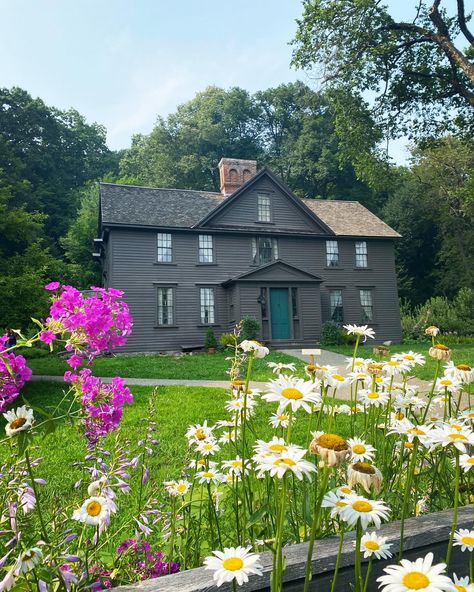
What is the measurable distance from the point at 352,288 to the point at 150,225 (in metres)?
12.2

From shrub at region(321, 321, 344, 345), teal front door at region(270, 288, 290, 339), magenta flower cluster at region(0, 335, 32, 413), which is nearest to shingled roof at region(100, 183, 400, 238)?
teal front door at region(270, 288, 290, 339)

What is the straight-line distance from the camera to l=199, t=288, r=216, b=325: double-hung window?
71.9 ft

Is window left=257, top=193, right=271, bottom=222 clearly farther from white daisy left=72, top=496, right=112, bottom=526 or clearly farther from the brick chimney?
white daisy left=72, top=496, right=112, bottom=526

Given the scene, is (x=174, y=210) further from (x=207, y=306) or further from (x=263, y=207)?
(x=207, y=306)

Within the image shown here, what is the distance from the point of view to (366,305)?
24.9 m

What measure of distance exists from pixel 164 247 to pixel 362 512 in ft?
69.4

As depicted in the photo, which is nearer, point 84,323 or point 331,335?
point 84,323

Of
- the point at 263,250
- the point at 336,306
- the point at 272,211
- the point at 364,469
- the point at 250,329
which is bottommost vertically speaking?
the point at 250,329

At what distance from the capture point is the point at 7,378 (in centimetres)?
167

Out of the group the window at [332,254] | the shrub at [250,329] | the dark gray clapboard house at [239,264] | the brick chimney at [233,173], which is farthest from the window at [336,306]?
the brick chimney at [233,173]

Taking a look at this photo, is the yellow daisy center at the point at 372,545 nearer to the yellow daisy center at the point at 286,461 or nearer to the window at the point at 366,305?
the yellow daisy center at the point at 286,461

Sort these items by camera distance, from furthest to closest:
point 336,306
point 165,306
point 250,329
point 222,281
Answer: point 336,306
point 222,281
point 165,306
point 250,329

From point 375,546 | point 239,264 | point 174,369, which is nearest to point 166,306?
point 239,264

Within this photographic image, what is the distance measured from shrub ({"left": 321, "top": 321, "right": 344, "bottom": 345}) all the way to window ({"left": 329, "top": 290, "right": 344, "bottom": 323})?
194 centimetres
